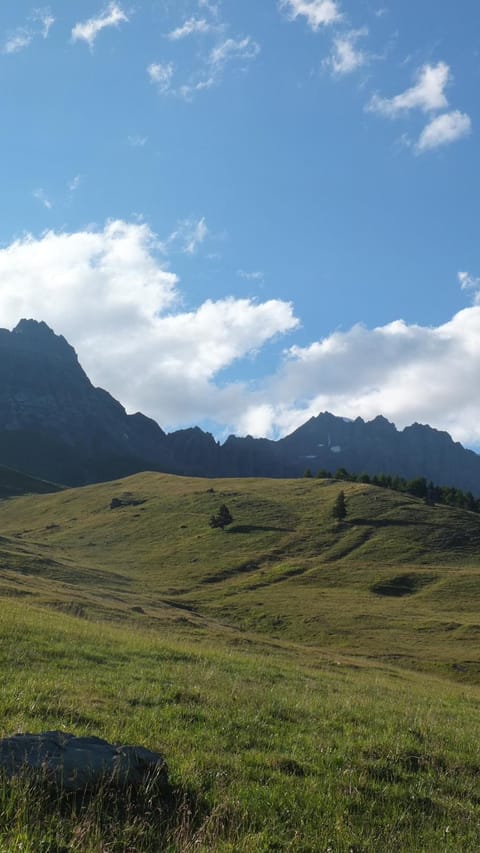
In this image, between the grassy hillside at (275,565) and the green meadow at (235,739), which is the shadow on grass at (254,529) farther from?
the green meadow at (235,739)

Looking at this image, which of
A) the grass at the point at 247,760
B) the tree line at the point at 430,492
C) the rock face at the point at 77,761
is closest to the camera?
the grass at the point at 247,760

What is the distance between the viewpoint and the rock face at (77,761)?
7.70m

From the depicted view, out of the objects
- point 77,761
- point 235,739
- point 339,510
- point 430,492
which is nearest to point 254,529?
point 339,510

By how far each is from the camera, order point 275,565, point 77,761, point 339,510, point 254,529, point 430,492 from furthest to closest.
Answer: point 430,492 → point 339,510 → point 254,529 → point 275,565 → point 77,761

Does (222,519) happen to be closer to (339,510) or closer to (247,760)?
(339,510)

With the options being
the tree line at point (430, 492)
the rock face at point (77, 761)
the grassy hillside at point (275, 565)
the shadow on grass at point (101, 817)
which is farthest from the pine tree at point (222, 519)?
the shadow on grass at point (101, 817)

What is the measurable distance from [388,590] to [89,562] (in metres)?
59.7

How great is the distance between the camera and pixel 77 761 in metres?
8.11

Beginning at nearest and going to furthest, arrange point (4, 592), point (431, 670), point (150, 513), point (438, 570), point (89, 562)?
point (4, 592) → point (431, 670) → point (438, 570) → point (89, 562) → point (150, 513)

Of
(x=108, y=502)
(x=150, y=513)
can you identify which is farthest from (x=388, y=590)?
(x=108, y=502)

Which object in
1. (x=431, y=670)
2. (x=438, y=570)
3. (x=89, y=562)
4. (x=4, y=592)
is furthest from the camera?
(x=89, y=562)

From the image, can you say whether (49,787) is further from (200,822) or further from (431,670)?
(431,670)

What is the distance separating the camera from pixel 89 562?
410 ft

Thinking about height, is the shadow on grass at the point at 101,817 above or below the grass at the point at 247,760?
above
